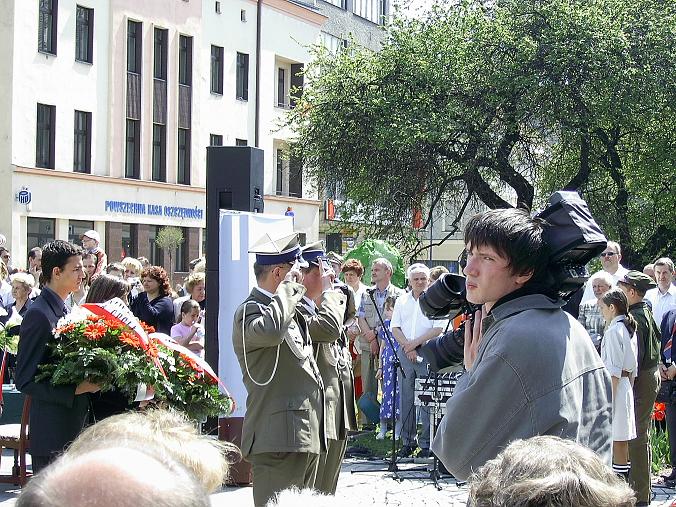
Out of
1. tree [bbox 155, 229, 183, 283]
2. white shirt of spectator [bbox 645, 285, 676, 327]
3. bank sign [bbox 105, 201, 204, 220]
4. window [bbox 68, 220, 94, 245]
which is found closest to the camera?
white shirt of spectator [bbox 645, 285, 676, 327]

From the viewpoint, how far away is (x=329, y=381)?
6.58 m

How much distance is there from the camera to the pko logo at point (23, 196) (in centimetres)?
3279

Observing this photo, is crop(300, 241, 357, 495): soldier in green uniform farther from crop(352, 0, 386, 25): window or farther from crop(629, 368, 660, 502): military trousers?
crop(352, 0, 386, 25): window

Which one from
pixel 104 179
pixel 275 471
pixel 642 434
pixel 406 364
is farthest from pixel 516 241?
pixel 104 179

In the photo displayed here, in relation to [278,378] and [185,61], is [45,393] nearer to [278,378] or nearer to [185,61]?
[278,378]

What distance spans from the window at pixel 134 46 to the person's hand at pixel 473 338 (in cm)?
3525

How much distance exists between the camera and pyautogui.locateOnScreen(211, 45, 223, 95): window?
1635 inches

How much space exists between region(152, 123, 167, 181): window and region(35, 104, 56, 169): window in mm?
5362

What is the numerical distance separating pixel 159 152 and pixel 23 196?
7.43m

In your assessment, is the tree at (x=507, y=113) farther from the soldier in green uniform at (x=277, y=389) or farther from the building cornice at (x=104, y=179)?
the soldier in green uniform at (x=277, y=389)

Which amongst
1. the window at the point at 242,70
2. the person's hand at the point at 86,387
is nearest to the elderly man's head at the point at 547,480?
the person's hand at the point at 86,387

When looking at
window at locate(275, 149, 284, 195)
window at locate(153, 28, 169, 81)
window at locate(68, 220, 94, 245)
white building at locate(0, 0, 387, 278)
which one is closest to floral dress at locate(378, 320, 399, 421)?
white building at locate(0, 0, 387, 278)

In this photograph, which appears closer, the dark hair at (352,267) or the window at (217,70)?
the dark hair at (352,267)

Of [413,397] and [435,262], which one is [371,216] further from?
[435,262]
